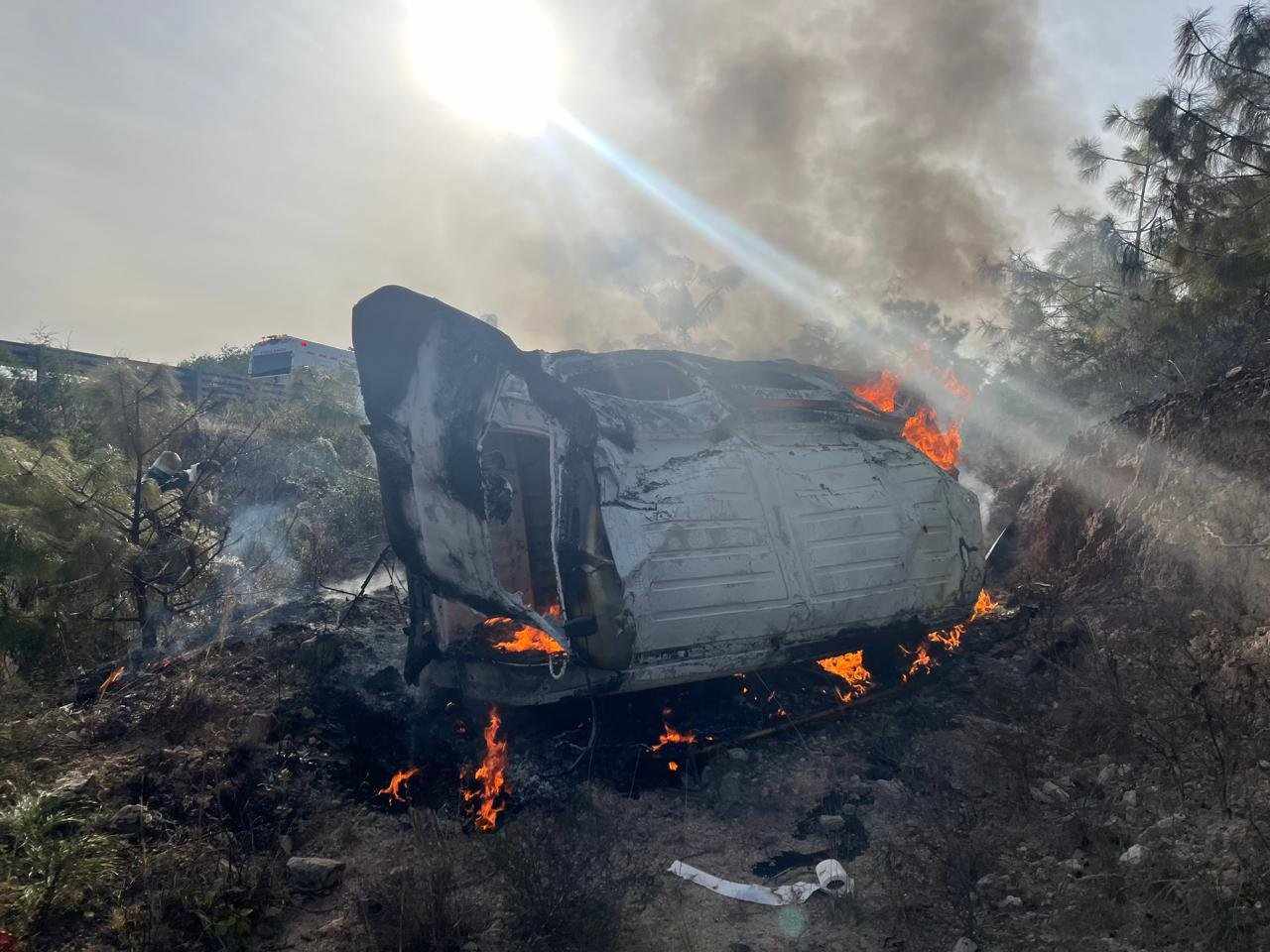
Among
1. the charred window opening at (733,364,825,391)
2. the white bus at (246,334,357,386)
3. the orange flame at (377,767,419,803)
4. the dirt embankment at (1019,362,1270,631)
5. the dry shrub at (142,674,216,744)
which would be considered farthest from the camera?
the white bus at (246,334,357,386)

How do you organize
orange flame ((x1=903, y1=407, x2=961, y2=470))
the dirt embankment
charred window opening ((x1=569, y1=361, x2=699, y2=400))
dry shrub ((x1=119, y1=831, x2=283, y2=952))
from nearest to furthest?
dry shrub ((x1=119, y1=831, x2=283, y2=952)), charred window opening ((x1=569, y1=361, x2=699, y2=400)), the dirt embankment, orange flame ((x1=903, y1=407, x2=961, y2=470))

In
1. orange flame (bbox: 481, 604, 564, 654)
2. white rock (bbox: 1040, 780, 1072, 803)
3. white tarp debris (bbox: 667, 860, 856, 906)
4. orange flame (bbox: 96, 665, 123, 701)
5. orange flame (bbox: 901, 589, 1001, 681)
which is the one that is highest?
orange flame (bbox: 481, 604, 564, 654)

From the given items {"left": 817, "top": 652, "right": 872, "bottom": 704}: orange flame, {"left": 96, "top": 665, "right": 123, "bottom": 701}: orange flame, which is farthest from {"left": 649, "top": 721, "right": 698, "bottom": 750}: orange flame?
{"left": 96, "top": 665, "right": 123, "bottom": 701}: orange flame

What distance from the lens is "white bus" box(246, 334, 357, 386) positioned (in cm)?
2047

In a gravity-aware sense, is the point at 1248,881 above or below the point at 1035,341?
below

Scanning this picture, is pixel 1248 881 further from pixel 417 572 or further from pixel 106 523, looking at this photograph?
pixel 106 523

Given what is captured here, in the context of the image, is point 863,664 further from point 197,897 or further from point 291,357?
point 291,357

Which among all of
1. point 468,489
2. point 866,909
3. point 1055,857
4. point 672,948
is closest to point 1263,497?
point 1055,857

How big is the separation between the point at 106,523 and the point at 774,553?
5.10 meters

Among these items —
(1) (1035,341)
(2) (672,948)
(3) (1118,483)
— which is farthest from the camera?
(1) (1035,341)

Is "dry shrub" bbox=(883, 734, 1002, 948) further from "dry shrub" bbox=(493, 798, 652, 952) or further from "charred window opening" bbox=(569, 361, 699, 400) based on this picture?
"charred window opening" bbox=(569, 361, 699, 400)

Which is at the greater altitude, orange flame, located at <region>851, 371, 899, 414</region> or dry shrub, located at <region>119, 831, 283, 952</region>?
orange flame, located at <region>851, 371, 899, 414</region>

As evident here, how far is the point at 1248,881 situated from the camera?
2449mm

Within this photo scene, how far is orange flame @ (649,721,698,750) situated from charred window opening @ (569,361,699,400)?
215cm
